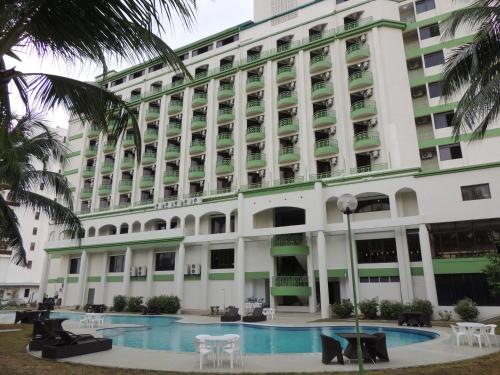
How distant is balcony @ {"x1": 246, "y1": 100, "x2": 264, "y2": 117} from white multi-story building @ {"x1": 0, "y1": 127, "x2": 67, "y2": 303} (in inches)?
1106

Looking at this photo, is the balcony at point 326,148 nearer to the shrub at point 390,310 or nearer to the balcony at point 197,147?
the balcony at point 197,147

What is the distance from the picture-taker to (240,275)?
27469 millimetres

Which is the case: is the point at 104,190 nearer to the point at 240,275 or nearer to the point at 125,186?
the point at 125,186

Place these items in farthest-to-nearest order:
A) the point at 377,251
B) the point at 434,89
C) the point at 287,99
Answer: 1. the point at 287,99
2. the point at 434,89
3. the point at 377,251

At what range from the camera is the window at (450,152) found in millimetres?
27156

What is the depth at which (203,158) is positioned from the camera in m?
37.0

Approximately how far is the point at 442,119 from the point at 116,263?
1263 inches

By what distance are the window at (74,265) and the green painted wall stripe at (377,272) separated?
29821 mm

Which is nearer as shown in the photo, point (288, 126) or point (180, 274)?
point (180, 274)

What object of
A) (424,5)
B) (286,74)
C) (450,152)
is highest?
(424,5)

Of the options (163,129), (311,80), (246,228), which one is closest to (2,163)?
(246,228)

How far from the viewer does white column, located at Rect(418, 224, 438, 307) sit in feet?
70.4

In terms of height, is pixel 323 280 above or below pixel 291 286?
above

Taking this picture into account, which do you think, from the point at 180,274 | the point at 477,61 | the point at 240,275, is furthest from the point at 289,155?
the point at 477,61
